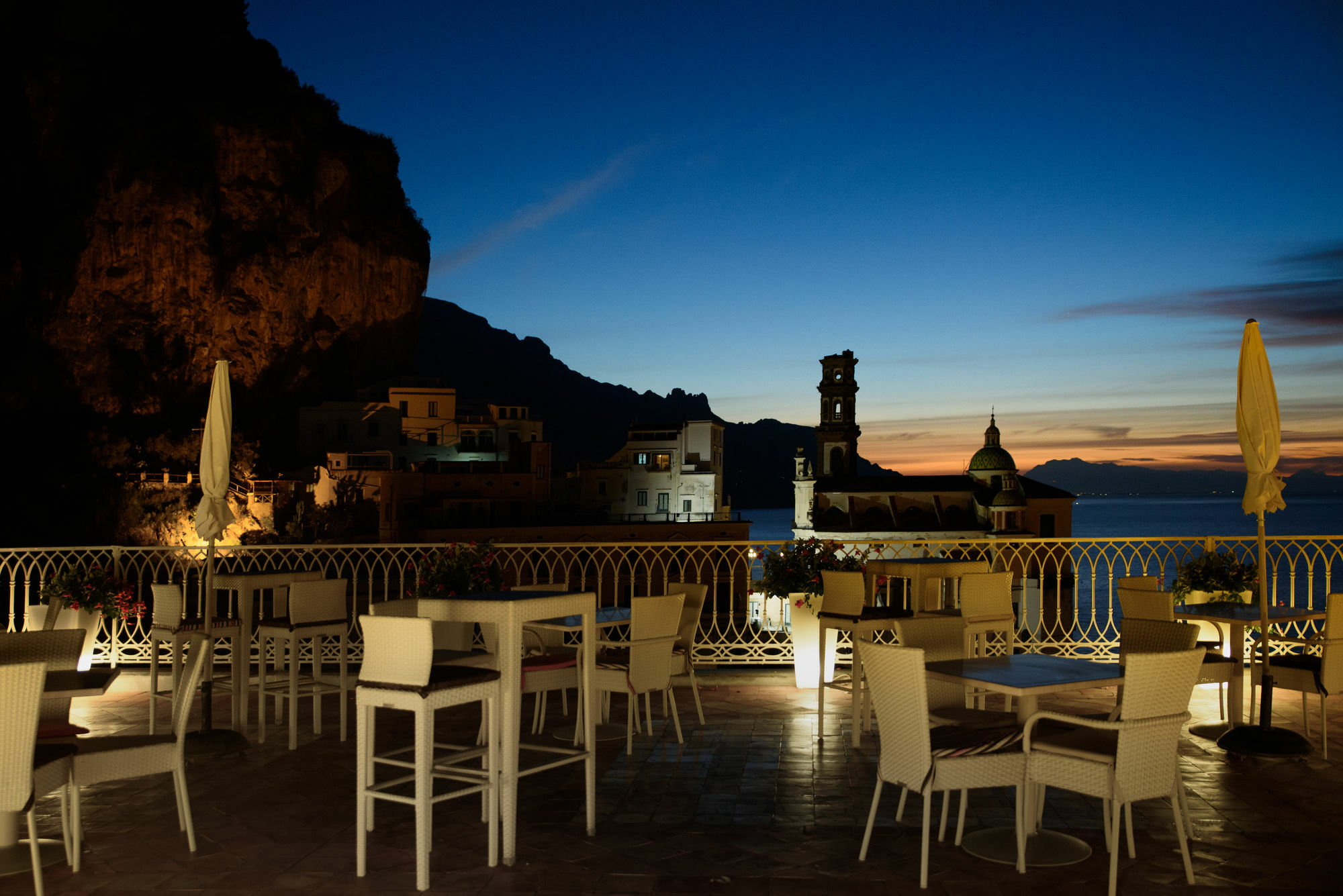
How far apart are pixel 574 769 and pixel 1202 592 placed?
4490 millimetres

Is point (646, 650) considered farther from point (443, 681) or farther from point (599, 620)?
point (443, 681)

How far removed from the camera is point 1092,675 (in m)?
3.81

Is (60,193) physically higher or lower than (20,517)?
higher

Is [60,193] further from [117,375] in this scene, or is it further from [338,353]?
[338,353]

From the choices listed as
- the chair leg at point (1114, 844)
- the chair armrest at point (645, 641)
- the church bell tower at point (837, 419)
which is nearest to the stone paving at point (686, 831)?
the chair leg at point (1114, 844)

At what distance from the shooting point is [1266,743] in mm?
5301

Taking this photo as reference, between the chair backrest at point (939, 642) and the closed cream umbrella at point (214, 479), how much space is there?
13.2ft

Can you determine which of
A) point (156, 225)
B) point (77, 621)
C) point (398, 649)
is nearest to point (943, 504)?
point (156, 225)

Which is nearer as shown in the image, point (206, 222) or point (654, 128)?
point (654, 128)

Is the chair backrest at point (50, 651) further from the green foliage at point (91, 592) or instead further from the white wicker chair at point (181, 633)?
the green foliage at point (91, 592)

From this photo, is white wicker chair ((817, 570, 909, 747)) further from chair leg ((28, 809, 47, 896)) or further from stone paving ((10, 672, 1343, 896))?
chair leg ((28, 809, 47, 896))

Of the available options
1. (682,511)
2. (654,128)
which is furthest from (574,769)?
(682,511)

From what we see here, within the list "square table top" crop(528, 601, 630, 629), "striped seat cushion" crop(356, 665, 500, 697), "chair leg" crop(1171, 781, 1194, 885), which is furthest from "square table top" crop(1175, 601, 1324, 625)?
"striped seat cushion" crop(356, 665, 500, 697)

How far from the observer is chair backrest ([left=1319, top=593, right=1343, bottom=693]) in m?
5.21
